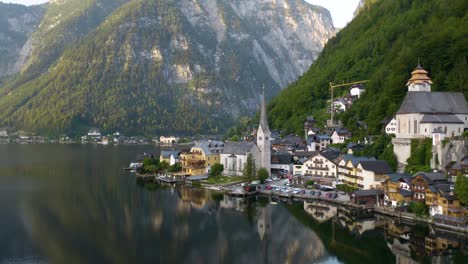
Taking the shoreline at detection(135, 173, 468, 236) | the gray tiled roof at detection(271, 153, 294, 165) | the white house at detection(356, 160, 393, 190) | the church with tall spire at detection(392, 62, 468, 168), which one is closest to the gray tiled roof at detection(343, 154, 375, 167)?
the white house at detection(356, 160, 393, 190)

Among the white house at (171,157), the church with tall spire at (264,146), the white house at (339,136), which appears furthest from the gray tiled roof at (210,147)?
the white house at (339,136)

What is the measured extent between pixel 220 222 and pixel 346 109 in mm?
43003

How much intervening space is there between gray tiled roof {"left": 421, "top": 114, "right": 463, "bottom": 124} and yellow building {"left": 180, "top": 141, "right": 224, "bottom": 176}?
2924cm

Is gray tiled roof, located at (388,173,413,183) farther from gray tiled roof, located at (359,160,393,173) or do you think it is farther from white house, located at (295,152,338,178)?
white house, located at (295,152,338,178)

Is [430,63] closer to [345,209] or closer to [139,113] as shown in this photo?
[345,209]

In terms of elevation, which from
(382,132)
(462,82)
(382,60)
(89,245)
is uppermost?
(382,60)

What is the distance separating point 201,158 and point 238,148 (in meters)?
6.69

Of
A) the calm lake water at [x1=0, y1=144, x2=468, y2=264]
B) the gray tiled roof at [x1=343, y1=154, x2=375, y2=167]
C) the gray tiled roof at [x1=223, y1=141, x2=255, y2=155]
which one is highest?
the gray tiled roof at [x1=223, y1=141, x2=255, y2=155]

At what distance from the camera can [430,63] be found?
58594mm

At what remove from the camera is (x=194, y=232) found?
120ft

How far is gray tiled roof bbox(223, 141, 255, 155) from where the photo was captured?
2343 inches

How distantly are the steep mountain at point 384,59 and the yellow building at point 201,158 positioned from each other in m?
19.9

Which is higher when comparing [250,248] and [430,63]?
[430,63]

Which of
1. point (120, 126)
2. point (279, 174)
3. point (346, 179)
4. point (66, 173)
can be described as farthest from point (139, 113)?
point (346, 179)
